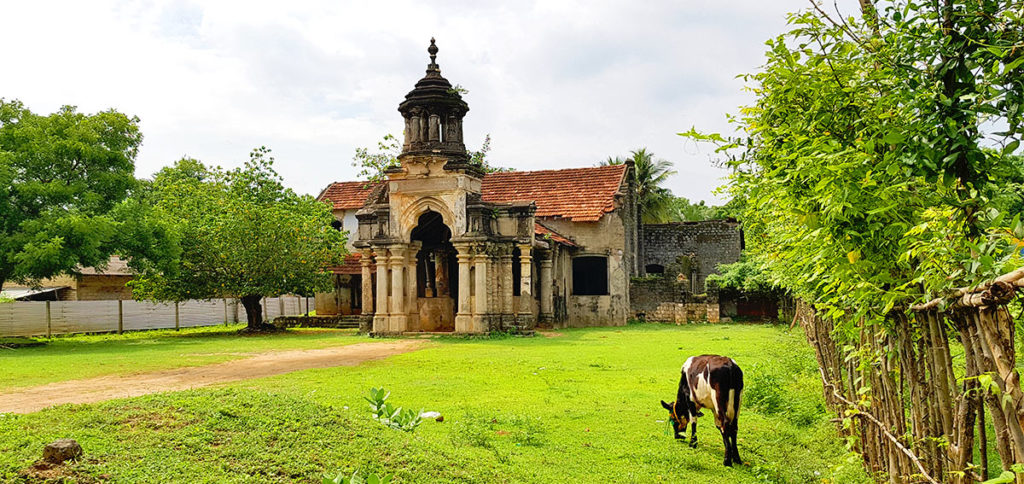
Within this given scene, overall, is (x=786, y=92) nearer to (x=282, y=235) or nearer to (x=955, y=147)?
(x=955, y=147)

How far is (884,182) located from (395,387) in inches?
348

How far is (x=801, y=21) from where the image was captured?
4301 millimetres

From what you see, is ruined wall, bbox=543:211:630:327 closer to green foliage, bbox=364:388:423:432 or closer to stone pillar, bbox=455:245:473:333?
stone pillar, bbox=455:245:473:333

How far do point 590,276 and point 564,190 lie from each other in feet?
12.4

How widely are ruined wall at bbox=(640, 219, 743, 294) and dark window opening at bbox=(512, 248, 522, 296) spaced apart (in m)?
11.2

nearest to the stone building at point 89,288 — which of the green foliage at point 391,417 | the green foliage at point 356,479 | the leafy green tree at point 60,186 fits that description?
the leafy green tree at point 60,186

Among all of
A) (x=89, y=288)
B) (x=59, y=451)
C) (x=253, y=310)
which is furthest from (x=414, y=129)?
(x=59, y=451)

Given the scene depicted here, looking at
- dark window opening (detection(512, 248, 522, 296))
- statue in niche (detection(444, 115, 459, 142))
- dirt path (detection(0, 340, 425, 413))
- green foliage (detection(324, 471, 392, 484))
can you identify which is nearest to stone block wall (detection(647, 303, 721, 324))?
dark window opening (detection(512, 248, 522, 296))

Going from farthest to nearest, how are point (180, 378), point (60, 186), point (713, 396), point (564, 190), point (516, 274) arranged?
point (564, 190), point (516, 274), point (60, 186), point (180, 378), point (713, 396)

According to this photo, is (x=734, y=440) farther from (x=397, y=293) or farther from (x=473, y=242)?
(x=397, y=293)

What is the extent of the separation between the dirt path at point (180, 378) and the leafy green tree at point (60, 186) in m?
6.03

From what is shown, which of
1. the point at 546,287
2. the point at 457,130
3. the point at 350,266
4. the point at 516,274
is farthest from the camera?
the point at 350,266

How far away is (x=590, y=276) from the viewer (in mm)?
29500

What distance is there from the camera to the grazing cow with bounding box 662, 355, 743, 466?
6773 mm
